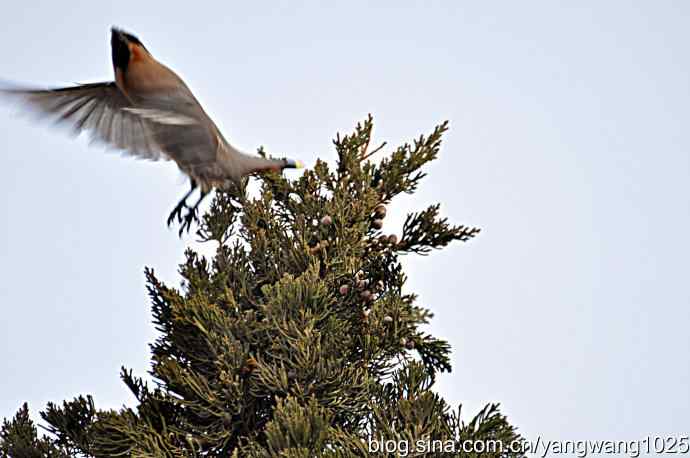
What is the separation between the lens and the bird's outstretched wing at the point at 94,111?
2.36 metres

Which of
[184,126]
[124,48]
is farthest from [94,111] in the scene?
[184,126]

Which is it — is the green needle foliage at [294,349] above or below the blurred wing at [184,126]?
below

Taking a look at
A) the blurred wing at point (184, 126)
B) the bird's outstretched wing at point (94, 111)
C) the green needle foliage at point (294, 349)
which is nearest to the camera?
the green needle foliage at point (294, 349)

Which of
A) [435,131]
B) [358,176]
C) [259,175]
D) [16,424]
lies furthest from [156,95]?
[16,424]

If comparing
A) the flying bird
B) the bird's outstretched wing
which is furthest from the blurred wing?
the bird's outstretched wing

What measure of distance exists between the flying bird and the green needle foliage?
0.10 m

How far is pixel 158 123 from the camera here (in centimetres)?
224

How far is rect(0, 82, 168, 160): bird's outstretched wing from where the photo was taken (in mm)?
2359

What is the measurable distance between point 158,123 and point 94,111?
10.6 inches

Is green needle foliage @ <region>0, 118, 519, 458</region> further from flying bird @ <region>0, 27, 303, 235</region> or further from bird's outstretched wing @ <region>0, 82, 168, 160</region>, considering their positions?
bird's outstretched wing @ <region>0, 82, 168, 160</region>

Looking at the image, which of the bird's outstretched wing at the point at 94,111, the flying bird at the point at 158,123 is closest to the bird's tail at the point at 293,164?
the flying bird at the point at 158,123

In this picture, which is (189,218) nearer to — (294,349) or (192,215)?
(192,215)

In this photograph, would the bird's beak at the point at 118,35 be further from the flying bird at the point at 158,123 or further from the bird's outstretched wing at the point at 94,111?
the bird's outstretched wing at the point at 94,111

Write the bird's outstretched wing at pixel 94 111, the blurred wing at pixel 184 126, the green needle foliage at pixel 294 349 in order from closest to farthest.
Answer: the green needle foliage at pixel 294 349 < the blurred wing at pixel 184 126 < the bird's outstretched wing at pixel 94 111
